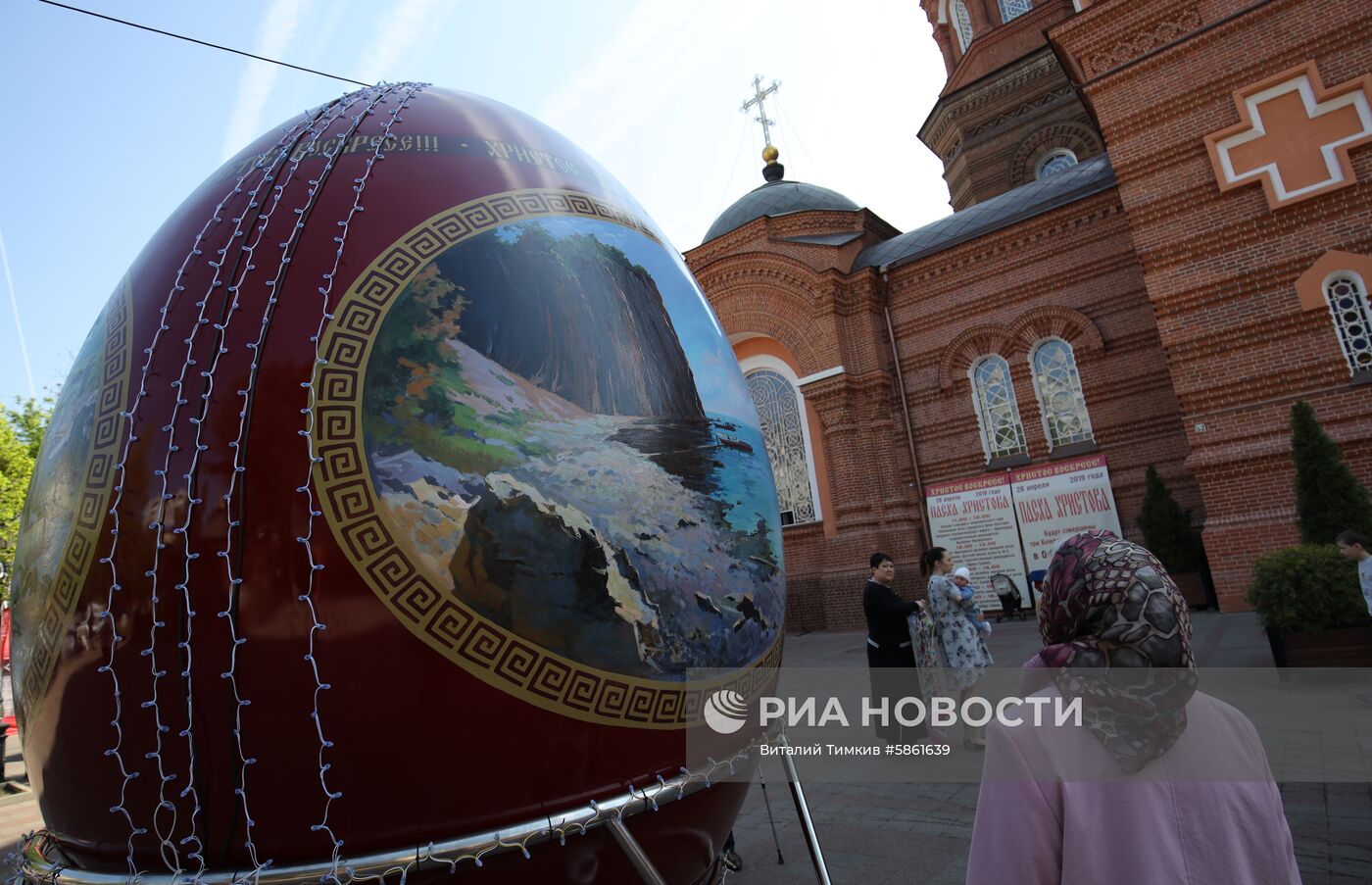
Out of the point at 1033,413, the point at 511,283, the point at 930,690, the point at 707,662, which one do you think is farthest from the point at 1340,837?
the point at 1033,413

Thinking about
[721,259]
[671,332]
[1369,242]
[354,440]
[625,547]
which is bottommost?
[625,547]

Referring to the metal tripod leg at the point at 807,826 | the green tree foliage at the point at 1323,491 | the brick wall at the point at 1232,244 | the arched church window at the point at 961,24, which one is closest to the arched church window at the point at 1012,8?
the arched church window at the point at 961,24

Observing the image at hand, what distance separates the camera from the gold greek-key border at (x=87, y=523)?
1747 millimetres

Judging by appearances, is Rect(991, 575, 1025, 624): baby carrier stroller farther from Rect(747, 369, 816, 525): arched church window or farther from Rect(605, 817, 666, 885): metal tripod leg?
Rect(605, 817, 666, 885): metal tripod leg

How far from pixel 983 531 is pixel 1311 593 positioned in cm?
792

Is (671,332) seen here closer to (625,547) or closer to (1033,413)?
(625,547)

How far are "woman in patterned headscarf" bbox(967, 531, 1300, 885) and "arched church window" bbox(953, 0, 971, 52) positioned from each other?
27.0 metres

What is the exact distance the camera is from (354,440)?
1.67 meters

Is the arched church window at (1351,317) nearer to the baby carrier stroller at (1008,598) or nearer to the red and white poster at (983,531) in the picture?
the red and white poster at (983,531)

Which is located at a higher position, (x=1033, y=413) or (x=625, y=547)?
(x=1033, y=413)

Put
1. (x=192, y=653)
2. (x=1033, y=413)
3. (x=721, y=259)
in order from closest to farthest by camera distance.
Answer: (x=192, y=653)
(x=1033, y=413)
(x=721, y=259)

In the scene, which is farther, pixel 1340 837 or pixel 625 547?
pixel 1340 837

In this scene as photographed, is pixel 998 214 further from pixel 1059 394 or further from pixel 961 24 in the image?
pixel 961 24

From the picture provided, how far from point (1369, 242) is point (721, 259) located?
1139 cm
